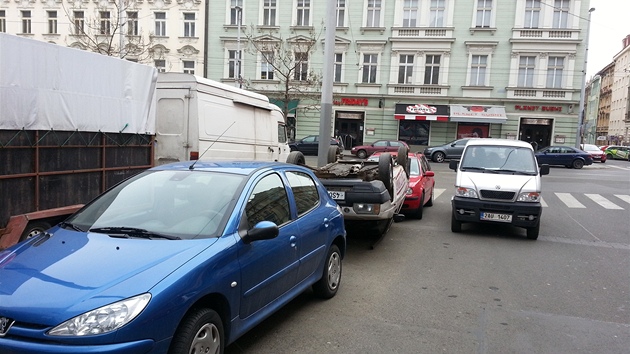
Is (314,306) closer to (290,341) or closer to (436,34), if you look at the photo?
(290,341)

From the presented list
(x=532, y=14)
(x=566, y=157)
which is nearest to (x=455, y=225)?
(x=566, y=157)

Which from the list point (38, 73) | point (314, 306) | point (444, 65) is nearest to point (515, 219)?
point (314, 306)

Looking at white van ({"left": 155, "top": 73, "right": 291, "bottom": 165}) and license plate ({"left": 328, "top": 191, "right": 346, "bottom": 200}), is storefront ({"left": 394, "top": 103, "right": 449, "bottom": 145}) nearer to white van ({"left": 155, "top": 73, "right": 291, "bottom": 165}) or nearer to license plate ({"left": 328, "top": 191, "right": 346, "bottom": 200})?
white van ({"left": 155, "top": 73, "right": 291, "bottom": 165})

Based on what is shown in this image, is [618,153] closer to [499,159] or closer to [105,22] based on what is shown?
[499,159]

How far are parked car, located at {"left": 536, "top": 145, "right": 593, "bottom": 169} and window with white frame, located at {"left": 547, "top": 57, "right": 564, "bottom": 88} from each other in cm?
597

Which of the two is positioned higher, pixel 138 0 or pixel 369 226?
pixel 138 0

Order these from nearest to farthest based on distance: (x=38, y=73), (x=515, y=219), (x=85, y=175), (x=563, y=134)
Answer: (x=38, y=73) → (x=85, y=175) → (x=515, y=219) → (x=563, y=134)

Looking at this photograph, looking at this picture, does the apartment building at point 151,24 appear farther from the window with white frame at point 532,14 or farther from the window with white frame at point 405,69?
the window with white frame at point 532,14

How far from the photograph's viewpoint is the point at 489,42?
32.6 m

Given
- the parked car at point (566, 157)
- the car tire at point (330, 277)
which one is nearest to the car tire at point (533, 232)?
the car tire at point (330, 277)

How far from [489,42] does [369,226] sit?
2949cm

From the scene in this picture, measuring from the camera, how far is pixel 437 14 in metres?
33.4

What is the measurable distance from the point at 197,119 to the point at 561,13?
31.4 m

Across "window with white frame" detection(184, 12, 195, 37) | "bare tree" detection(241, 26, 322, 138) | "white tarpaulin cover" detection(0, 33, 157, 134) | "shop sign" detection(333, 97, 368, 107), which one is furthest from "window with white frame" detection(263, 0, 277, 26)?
"white tarpaulin cover" detection(0, 33, 157, 134)
